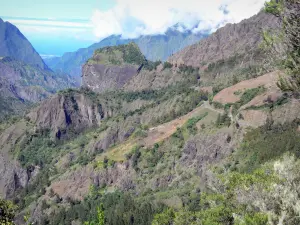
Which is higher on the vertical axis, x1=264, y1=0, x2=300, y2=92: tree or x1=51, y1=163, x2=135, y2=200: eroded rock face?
x1=264, y1=0, x2=300, y2=92: tree

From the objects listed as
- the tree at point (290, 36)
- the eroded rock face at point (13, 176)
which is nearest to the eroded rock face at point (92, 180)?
the eroded rock face at point (13, 176)

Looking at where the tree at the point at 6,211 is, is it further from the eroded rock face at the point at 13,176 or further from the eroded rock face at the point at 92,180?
the eroded rock face at the point at 13,176

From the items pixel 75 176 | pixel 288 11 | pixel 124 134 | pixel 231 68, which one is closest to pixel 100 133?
pixel 124 134

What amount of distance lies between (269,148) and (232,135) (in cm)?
1865

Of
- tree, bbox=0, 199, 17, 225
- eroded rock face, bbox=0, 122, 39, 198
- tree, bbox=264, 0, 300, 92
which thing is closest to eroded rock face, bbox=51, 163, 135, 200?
eroded rock face, bbox=0, 122, 39, 198

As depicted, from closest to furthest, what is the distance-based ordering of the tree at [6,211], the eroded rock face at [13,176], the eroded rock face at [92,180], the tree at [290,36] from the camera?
the tree at [290,36] → the tree at [6,211] → the eroded rock face at [92,180] → the eroded rock face at [13,176]

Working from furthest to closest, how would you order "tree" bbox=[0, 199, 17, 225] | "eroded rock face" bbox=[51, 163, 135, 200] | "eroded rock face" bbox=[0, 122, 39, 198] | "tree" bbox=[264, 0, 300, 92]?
"eroded rock face" bbox=[0, 122, 39, 198]
"eroded rock face" bbox=[51, 163, 135, 200]
"tree" bbox=[0, 199, 17, 225]
"tree" bbox=[264, 0, 300, 92]

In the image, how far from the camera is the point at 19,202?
144125 mm

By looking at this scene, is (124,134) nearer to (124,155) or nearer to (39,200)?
(124,155)

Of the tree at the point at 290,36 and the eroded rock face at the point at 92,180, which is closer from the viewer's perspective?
the tree at the point at 290,36

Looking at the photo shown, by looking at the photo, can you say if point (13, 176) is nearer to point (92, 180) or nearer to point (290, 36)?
point (92, 180)

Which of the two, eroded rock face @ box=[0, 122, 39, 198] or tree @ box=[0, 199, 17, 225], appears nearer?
tree @ box=[0, 199, 17, 225]

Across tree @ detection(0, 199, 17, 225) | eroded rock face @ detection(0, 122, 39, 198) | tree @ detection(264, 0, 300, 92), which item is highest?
tree @ detection(264, 0, 300, 92)

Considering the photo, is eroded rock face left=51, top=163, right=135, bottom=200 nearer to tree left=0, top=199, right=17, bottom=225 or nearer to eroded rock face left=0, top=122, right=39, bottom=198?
eroded rock face left=0, top=122, right=39, bottom=198
